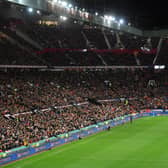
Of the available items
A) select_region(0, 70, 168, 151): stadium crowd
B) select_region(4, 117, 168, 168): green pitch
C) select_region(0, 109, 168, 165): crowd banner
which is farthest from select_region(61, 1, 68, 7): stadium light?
select_region(4, 117, 168, 168): green pitch

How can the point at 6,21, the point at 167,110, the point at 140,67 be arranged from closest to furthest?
the point at 167,110, the point at 6,21, the point at 140,67

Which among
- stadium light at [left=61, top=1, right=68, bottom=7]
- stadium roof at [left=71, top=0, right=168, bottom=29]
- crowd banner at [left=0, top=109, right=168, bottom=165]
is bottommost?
crowd banner at [left=0, top=109, right=168, bottom=165]

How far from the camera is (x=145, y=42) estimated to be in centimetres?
7312

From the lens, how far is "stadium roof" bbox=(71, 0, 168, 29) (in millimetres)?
63281

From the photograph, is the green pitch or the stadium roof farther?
the stadium roof

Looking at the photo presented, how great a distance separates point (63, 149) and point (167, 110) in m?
29.3

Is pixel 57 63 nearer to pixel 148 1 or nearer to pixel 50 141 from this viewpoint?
pixel 148 1

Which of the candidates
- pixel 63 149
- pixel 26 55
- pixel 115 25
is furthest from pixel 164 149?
pixel 26 55

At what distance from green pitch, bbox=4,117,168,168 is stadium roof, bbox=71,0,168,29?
94.8ft

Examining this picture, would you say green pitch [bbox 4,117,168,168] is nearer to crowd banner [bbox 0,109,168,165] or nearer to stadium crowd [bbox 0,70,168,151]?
crowd banner [bbox 0,109,168,165]

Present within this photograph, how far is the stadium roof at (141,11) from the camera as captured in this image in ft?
208

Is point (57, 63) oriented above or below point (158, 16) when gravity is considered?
below

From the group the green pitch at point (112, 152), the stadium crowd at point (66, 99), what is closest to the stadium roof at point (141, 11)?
the stadium crowd at point (66, 99)

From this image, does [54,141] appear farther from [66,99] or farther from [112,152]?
[66,99]
